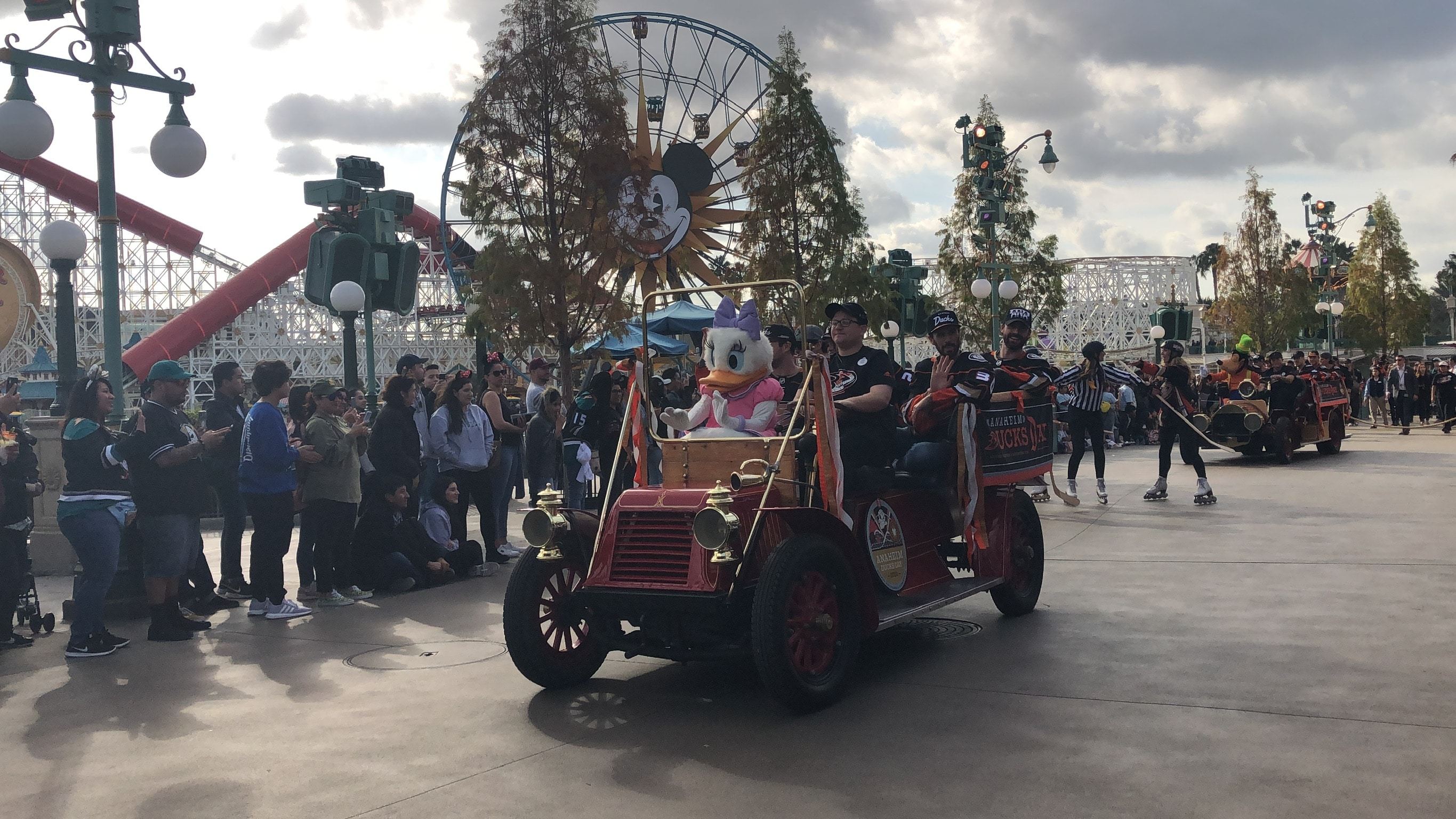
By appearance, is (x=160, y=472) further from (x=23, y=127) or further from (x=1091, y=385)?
(x=1091, y=385)

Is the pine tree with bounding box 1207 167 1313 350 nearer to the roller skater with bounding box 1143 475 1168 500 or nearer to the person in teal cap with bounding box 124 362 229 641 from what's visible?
the roller skater with bounding box 1143 475 1168 500

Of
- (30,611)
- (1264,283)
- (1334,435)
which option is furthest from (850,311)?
(1264,283)

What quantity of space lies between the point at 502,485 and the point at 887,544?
532 centimetres

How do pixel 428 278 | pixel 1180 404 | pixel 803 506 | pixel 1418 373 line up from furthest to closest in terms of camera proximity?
1. pixel 428 278
2. pixel 1418 373
3. pixel 1180 404
4. pixel 803 506

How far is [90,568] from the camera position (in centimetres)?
663

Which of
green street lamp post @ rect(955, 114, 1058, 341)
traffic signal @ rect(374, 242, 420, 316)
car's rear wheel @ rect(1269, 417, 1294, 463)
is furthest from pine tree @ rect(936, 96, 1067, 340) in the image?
traffic signal @ rect(374, 242, 420, 316)

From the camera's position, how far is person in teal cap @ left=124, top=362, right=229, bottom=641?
22.9 ft

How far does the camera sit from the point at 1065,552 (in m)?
9.35

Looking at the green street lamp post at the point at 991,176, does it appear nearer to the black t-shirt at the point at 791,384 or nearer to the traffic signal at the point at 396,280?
the traffic signal at the point at 396,280

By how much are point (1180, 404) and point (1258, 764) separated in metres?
9.83

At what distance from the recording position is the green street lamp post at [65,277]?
9.87 metres

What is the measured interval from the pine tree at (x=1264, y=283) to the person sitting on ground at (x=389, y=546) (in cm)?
3536

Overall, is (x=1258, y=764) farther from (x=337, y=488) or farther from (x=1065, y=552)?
(x=337, y=488)

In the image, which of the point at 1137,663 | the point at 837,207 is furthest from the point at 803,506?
the point at 837,207
